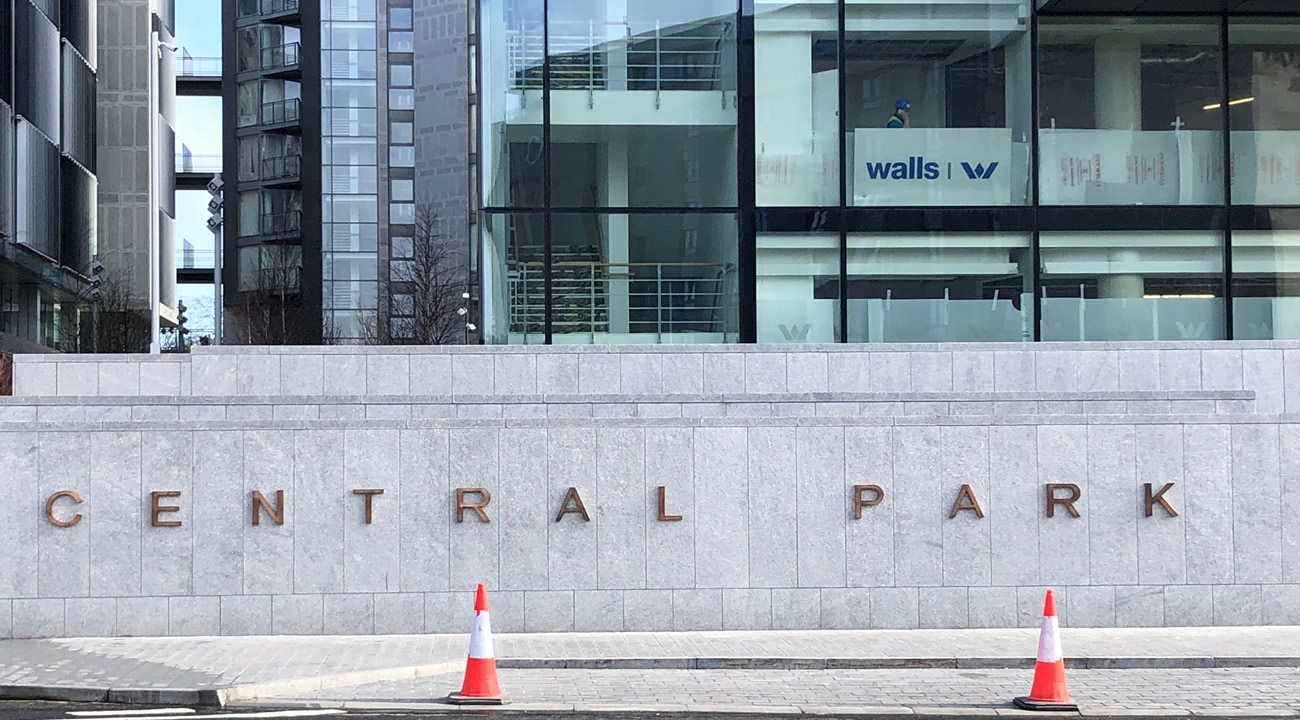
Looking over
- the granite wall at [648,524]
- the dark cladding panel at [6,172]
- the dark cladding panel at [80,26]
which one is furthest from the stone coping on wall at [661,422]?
the dark cladding panel at [80,26]

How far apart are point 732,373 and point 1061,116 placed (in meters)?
6.96

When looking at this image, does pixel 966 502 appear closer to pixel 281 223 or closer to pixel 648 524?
pixel 648 524

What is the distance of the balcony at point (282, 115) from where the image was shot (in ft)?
273

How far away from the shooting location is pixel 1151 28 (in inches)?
878

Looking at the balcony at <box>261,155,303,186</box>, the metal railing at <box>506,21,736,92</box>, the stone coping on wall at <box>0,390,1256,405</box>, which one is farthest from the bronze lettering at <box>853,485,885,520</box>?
the balcony at <box>261,155,303,186</box>

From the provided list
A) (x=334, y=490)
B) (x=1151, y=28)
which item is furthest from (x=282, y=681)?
(x=1151, y=28)

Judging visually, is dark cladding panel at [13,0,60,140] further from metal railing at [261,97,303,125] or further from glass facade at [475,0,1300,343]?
glass facade at [475,0,1300,343]

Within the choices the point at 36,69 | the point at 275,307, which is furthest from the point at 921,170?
the point at 275,307

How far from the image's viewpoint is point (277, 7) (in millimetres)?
83375

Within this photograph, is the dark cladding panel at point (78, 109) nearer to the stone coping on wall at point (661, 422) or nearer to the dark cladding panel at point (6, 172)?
the dark cladding panel at point (6, 172)

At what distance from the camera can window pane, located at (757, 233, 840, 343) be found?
21.4 metres

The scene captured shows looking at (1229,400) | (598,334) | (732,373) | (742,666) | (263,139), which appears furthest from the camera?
(263,139)

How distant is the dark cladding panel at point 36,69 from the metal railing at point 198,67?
33.2m

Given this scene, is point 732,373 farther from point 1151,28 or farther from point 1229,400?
point 1151,28
